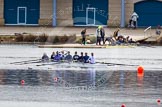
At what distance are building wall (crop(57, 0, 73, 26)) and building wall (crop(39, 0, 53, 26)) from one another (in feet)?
3.20

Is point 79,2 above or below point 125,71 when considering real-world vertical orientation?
above

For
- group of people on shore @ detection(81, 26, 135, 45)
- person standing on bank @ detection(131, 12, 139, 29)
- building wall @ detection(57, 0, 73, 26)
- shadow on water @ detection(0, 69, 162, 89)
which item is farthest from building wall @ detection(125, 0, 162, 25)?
shadow on water @ detection(0, 69, 162, 89)

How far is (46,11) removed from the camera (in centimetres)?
7281

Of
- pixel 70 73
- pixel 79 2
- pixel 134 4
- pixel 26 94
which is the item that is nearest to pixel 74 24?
pixel 79 2

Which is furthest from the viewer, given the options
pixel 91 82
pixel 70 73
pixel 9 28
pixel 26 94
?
pixel 9 28

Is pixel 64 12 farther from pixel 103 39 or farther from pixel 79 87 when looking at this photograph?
pixel 79 87

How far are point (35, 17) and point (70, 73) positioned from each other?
47.1 metres

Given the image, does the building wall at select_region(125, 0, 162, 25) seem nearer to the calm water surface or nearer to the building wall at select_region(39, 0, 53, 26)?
the building wall at select_region(39, 0, 53, 26)

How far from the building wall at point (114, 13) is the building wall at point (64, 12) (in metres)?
4.71

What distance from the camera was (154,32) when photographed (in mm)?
65688

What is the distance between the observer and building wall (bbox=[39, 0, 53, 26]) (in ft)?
238

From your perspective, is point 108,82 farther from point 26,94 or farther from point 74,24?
point 74,24

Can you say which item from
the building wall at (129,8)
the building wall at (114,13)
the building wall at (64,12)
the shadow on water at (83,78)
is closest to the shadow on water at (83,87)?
the shadow on water at (83,78)

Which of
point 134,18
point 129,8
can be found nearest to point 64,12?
point 129,8
